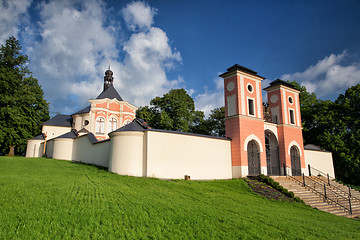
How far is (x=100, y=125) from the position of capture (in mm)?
31109

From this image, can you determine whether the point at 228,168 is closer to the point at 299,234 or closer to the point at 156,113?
the point at 299,234

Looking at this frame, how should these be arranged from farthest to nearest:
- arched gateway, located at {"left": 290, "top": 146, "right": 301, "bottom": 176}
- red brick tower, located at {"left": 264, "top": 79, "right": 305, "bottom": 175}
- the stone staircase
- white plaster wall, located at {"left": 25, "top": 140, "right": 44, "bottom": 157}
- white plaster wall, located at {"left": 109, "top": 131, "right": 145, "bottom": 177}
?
white plaster wall, located at {"left": 25, "top": 140, "right": 44, "bottom": 157} → arched gateway, located at {"left": 290, "top": 146, "right": 301, "bottom": 176} → red brick tower, located at {"left": 264, "top": 79, "right": 305, "bottom": 175} → white plaster wall, located at {"left": 109, "top": 131, "right": 145, "bottom": 177} → the stone staircase

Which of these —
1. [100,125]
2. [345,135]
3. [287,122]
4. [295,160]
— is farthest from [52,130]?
[345,135]

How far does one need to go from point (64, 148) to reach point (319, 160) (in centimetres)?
2404

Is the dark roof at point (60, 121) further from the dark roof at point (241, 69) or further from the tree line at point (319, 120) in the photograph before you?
the dark roof at point (241, 69)

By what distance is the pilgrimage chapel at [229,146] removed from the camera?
14.4 meters

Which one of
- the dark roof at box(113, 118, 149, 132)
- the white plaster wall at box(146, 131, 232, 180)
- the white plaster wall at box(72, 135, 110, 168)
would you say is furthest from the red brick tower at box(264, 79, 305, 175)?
the white plaster wall at box(72, 135, 110, 168)

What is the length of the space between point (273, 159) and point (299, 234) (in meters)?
15.0

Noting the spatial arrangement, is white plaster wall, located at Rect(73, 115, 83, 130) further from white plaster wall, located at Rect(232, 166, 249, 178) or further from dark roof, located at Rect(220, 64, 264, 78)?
white plaster wall, located at Rect(232, 166, 249, 178)

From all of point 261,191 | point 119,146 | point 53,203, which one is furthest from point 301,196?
point 53,203

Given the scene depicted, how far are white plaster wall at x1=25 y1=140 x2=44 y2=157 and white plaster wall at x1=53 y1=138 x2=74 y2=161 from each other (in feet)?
24.6

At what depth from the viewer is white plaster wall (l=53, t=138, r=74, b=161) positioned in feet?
74.3

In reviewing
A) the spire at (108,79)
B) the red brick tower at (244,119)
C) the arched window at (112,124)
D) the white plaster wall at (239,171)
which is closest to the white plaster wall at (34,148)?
the arched window at (112,124)

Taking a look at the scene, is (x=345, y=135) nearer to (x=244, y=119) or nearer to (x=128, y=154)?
(x=244, y=119)
